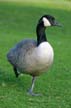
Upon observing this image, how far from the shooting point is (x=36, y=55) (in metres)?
8.28

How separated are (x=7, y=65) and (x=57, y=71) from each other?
1343 mm

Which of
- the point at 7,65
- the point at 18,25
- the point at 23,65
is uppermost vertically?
the point at 23,65

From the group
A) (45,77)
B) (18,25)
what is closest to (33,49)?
(45,77)

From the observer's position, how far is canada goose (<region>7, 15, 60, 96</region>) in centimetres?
826

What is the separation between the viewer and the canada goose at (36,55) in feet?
27.1

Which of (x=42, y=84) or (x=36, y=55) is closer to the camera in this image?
(x=36, y=55)

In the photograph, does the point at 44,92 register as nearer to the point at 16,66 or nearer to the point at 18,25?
the point at 16,66

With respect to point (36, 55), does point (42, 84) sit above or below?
below

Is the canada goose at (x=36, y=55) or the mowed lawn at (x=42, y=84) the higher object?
the canada goose at (x=36, y=55)

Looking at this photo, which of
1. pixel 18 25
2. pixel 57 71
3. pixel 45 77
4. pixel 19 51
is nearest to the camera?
pixel 19 51

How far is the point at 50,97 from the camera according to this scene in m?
8.20

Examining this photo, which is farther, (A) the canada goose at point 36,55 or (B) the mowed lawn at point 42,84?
(A) the canada goose at point 36,55

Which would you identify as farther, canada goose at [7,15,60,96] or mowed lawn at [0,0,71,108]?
canada goose at [7,15,60,96]

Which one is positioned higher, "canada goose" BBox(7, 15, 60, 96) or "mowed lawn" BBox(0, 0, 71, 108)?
"canada goose" BBox(7, 15, 60, 96)
